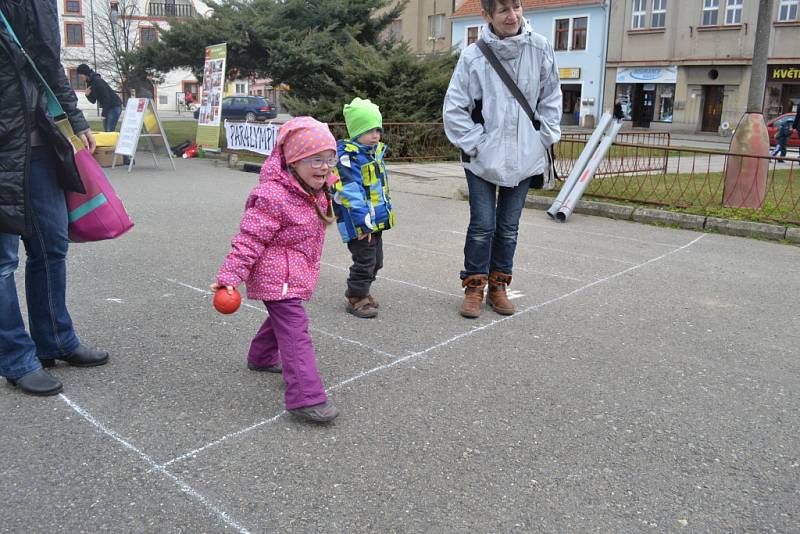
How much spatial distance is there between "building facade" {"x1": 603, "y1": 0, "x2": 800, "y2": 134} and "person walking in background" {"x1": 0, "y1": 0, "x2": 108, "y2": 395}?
34494mm

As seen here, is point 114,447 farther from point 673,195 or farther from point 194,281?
point 673,195

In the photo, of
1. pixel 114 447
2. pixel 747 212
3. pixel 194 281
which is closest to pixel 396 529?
pixel 114 447

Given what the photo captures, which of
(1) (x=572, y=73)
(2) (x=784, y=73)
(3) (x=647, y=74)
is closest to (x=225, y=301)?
(2) (x=784, y=73)

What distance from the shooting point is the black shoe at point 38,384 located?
3.42 metres

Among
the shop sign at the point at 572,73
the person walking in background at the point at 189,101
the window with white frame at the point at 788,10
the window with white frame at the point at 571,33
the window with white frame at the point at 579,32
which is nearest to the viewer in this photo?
the window with white frame at the point at 788,10

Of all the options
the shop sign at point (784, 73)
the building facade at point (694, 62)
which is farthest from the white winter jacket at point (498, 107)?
the shop sign at point (784, 73)

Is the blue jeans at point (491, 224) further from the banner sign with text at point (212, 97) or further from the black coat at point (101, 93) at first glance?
the black coat at point (101, 93)

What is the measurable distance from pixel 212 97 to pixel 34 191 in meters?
13.1

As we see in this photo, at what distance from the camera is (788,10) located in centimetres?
3206

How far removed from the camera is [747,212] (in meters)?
8.52

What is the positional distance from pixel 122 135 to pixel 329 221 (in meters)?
12.1

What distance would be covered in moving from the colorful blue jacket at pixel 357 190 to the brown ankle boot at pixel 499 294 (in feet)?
3.08

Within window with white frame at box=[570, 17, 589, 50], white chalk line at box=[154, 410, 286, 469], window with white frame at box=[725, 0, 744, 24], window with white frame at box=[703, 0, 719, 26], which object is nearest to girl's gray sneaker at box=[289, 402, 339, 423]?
white chalk line at box=[154, 410, 286, 469]

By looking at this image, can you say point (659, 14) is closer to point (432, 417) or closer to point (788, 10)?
point (788, 10)
